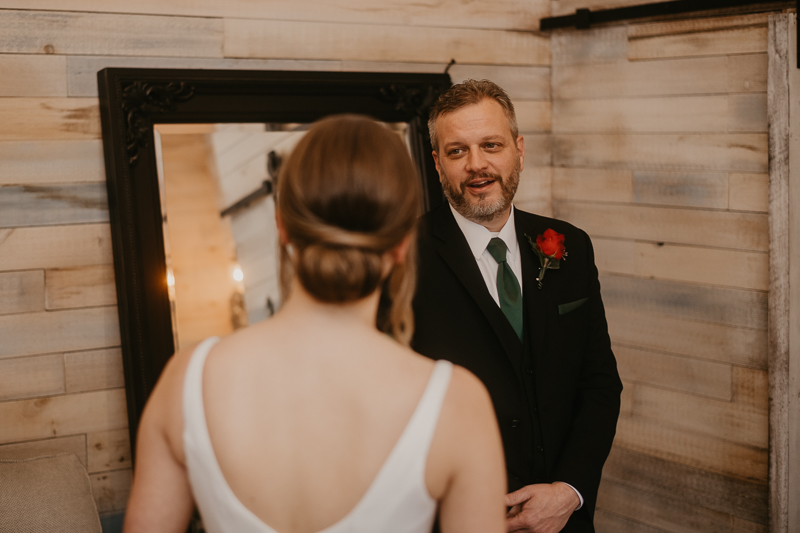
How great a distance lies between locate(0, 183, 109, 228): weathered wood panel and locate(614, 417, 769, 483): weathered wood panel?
1959mm

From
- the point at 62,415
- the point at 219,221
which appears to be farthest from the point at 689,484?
the point at 62,415

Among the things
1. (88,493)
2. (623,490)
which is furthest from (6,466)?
(623,490)

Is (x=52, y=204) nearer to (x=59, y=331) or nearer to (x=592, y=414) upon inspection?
(x=59, y=331)

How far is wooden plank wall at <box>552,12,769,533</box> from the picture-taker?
2141 millimetres

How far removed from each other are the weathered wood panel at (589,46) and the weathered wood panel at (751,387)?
1.17m

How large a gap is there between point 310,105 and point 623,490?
5.89 feet

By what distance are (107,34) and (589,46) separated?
167 cm

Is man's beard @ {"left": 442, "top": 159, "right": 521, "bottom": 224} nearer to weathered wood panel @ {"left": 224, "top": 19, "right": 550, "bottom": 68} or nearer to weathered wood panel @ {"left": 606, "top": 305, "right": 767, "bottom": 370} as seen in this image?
weathered wood panel @ {"left": 224, "top": 19, "right": 550, "bottom": 68}

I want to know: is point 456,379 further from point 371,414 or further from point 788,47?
point 788,47

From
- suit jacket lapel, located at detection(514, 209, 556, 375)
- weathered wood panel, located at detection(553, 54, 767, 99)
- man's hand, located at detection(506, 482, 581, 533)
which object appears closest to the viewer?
man's hand, located at detection(506, 482, 581, 533)

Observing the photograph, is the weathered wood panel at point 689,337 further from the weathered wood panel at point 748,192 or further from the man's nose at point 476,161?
the man's nose at point 476,161

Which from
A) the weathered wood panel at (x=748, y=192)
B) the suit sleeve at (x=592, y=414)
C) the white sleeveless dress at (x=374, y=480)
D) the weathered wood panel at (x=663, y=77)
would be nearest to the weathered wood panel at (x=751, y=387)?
the weathered wood panel at (x=748, y=192)

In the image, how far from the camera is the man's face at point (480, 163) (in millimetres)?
1748

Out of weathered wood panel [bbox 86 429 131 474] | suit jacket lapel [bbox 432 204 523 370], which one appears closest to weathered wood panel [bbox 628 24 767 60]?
suit jacket lapel [bbox 432 204 523 370]
